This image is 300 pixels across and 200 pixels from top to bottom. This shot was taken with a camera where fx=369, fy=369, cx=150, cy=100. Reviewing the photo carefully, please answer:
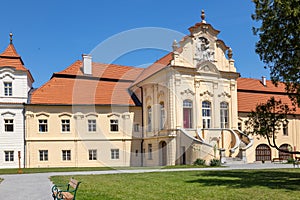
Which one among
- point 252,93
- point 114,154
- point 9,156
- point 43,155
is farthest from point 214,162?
point 9,156

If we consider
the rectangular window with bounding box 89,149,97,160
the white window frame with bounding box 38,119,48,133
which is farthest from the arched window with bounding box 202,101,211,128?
the white window frame with bounding box 38,119,48,133

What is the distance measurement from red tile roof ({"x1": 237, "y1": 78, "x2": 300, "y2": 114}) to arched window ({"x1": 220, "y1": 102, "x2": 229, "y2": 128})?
15.2ft

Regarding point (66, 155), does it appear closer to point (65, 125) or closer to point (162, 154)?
point (65, 125)

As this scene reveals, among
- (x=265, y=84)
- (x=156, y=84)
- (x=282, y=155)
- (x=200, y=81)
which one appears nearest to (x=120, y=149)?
(x=156, y=84)

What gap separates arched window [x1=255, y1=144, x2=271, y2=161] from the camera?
38.4m

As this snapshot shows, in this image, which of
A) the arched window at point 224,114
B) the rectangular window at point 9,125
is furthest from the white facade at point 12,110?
the arched window at point 224,114

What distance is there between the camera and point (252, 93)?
42594mm

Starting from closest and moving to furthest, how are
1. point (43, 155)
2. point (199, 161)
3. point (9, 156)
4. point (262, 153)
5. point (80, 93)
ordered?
point (199, 161)
point (9, 156)
point (43, 155)
point (80, 93)
point (262, 153)

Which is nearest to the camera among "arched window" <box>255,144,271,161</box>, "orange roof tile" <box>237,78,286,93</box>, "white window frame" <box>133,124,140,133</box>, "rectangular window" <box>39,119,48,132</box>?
"rectangular window" <box>39,119,48,132</box>

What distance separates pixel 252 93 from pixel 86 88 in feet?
63.0

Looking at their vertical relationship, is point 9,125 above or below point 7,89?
below

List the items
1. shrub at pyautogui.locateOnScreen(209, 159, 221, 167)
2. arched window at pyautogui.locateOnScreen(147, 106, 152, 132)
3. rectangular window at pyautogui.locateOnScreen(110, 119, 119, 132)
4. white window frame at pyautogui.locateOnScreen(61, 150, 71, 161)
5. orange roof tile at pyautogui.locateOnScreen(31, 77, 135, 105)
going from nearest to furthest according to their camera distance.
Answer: shrub at pyautogui.locateOnScreen(209, 159, 221, 167)
white window frame at pyautogui.locateOnScreen(61, 150, 71, 161)
orange roof tile at pyautogui.locateOnScreen(31, 77, 135, 105)
arched window at pyautogui.locateOnScreen(147, 106, 152, 132)
rectangular window at pyautogui.locateOnScreen(110, 119, 119, 132)

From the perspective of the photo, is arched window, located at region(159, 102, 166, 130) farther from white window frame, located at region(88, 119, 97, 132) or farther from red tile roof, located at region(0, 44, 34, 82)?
red tile roof, located at region(0, 44, 34, 82)

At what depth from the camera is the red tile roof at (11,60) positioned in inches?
1328
